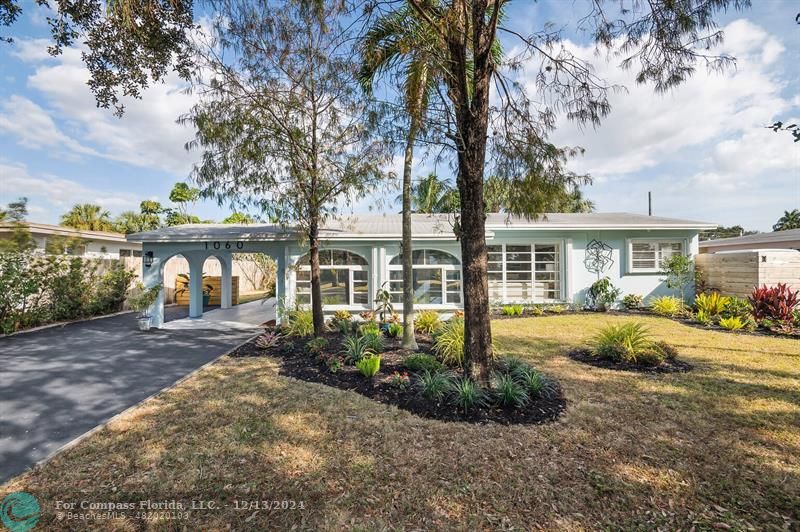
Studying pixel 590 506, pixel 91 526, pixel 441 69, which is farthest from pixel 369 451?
pixel 441 69

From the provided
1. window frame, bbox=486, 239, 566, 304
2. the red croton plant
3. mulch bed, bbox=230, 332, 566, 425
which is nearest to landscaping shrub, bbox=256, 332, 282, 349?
mulch bed, bbox=230, 332, 566, 425

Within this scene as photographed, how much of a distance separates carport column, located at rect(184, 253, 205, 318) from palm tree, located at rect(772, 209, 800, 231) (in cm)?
4421

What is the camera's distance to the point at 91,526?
7.87ft

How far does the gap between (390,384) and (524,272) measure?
881cm

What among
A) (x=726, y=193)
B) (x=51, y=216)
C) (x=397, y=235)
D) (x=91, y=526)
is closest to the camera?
(x=91, y=526)

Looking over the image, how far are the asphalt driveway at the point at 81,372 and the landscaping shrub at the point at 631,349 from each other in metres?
7.58

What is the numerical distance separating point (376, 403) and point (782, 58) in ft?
19.5

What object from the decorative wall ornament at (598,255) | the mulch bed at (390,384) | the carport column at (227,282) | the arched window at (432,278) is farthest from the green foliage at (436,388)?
the carport column at (227,282)

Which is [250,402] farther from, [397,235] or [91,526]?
[397,235]

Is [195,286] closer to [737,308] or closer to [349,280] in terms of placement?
[349,280]

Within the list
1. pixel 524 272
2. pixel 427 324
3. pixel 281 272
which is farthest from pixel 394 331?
pixel 524 272

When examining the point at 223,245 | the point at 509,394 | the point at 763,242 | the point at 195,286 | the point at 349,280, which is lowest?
the point at 509,394

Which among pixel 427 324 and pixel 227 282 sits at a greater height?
pixel 227 282

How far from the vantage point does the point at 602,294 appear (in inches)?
468
